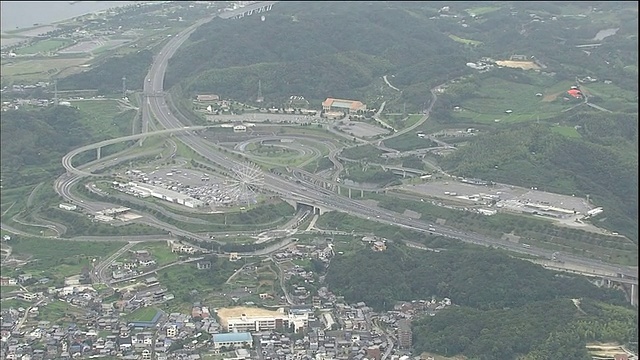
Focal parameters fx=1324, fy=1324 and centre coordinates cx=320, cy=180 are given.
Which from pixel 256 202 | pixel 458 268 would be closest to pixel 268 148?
pixel 256 202

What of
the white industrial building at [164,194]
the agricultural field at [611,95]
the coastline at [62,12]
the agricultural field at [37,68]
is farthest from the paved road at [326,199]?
the coastline at [62,12]

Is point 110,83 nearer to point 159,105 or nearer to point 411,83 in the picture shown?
point 159,105

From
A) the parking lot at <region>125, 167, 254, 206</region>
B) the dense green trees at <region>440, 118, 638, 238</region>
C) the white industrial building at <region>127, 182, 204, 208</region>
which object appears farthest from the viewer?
the parking lot at <region>125, 167, 254, 206</region>

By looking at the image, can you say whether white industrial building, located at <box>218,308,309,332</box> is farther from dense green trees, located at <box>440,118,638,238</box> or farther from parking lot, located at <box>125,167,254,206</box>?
dense green trees, located at <box>440,118,638,238</box>

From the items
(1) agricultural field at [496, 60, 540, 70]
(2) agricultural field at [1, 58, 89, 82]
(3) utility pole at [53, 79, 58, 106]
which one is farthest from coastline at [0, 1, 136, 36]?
(1) agricultural field at [496, 60, 540, 70]

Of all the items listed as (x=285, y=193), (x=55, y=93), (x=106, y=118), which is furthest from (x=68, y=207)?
(x=55, y=93)

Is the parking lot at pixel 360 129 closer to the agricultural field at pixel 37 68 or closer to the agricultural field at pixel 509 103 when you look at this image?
the agricultural field at pixel 509 103
